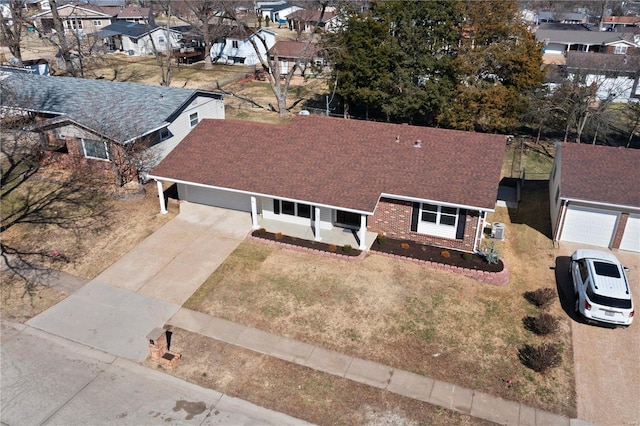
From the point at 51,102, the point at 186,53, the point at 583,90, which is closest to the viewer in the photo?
the point at 51,102

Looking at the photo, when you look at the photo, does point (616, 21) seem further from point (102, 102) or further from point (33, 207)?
point (33, 207)

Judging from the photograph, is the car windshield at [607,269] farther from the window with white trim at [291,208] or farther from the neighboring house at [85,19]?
the neighboring house at [85,19]

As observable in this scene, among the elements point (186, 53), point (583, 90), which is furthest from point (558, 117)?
point (186, 53)

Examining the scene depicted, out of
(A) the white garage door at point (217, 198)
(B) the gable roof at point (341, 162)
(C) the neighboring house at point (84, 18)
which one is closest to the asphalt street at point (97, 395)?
(B) the gable roof at point (341, 162)

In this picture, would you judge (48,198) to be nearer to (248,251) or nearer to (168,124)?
(168,124)

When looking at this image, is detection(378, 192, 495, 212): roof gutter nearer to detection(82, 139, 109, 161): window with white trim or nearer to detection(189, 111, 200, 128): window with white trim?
detection(189, 111, 200, 128): window with white trim
